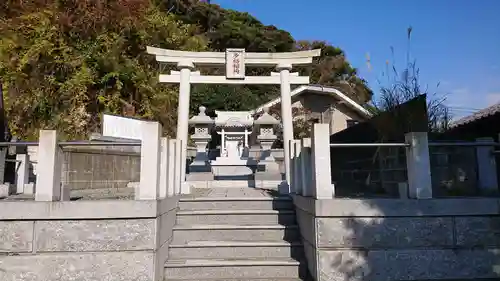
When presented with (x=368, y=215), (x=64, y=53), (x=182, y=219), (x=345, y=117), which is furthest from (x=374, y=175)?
(x=345, y=117)

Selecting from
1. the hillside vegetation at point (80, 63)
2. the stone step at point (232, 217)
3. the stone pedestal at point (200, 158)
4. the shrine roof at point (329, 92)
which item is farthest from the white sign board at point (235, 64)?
the shrine roof at point (329, 92)

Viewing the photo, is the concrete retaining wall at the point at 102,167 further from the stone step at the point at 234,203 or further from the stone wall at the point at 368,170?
the stone wall at the point at 368,170

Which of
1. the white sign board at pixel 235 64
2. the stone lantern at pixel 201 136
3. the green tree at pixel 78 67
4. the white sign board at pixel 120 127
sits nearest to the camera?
the white sign board at pixel 235 64

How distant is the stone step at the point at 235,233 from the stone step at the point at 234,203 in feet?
1.98

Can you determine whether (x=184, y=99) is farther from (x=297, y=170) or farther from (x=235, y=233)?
(x=235, y=233)

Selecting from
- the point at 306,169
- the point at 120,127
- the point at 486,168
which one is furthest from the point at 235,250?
the point at 120,127

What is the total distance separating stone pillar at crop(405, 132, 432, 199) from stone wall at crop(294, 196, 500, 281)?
15 centimetres

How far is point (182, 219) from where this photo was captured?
5.23 m

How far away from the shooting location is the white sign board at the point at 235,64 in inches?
352

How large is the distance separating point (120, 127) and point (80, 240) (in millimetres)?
6233

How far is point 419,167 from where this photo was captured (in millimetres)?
4168

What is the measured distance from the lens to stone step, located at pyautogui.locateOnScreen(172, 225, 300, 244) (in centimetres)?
491

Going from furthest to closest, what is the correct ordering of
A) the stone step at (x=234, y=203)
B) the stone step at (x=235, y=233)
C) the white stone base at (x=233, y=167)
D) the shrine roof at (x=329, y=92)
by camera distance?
the shrine roof at (x=329, y=92) → the white stone base at (x=233, y=167) → the stone step at (x=234, y=203) → the stone step at (x=235, y=233)

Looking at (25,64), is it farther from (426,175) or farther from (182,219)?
(426,175)
